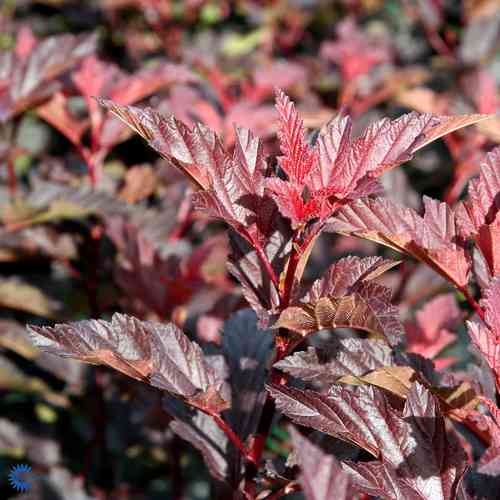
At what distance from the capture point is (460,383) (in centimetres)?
91

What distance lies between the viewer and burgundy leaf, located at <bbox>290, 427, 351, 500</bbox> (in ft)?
2.06

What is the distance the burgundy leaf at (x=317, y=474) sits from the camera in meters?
0.63

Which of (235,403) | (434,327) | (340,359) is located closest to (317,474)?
(340,359)

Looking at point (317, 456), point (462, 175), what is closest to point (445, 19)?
point (462, 175)

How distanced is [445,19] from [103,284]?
165 centimetres

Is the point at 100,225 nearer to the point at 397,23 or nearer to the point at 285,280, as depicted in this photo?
the point at 285,280

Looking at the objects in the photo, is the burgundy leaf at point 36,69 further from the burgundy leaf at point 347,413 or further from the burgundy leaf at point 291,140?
the burgundy leaf at point 347,413

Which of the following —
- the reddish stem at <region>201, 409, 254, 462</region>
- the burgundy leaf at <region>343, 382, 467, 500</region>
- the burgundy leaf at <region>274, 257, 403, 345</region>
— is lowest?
the reddish stem at <region>201, 409, 254, 462</region>

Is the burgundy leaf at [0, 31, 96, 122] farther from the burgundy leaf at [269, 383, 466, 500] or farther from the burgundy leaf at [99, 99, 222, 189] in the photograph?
the burgundy leaf at [269, 383, 466, 500]

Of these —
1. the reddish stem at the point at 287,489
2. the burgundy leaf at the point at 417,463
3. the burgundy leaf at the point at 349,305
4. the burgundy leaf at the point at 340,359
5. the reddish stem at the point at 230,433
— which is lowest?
the reddish stem at the point at 287,489

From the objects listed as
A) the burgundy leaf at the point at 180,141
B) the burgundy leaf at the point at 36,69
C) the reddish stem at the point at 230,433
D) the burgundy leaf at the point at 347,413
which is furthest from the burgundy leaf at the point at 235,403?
the burgundy leaf at the point at 36,69

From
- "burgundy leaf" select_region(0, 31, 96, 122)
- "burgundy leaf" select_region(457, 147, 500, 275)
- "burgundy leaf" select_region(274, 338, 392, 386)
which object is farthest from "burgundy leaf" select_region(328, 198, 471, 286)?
"burgundy leaf" select_region(0, 31, 96, 122)

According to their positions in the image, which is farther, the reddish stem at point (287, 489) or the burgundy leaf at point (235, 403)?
the burgundy leaf at point (235, 403)

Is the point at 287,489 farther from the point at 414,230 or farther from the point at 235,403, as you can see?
the point at 414,230
